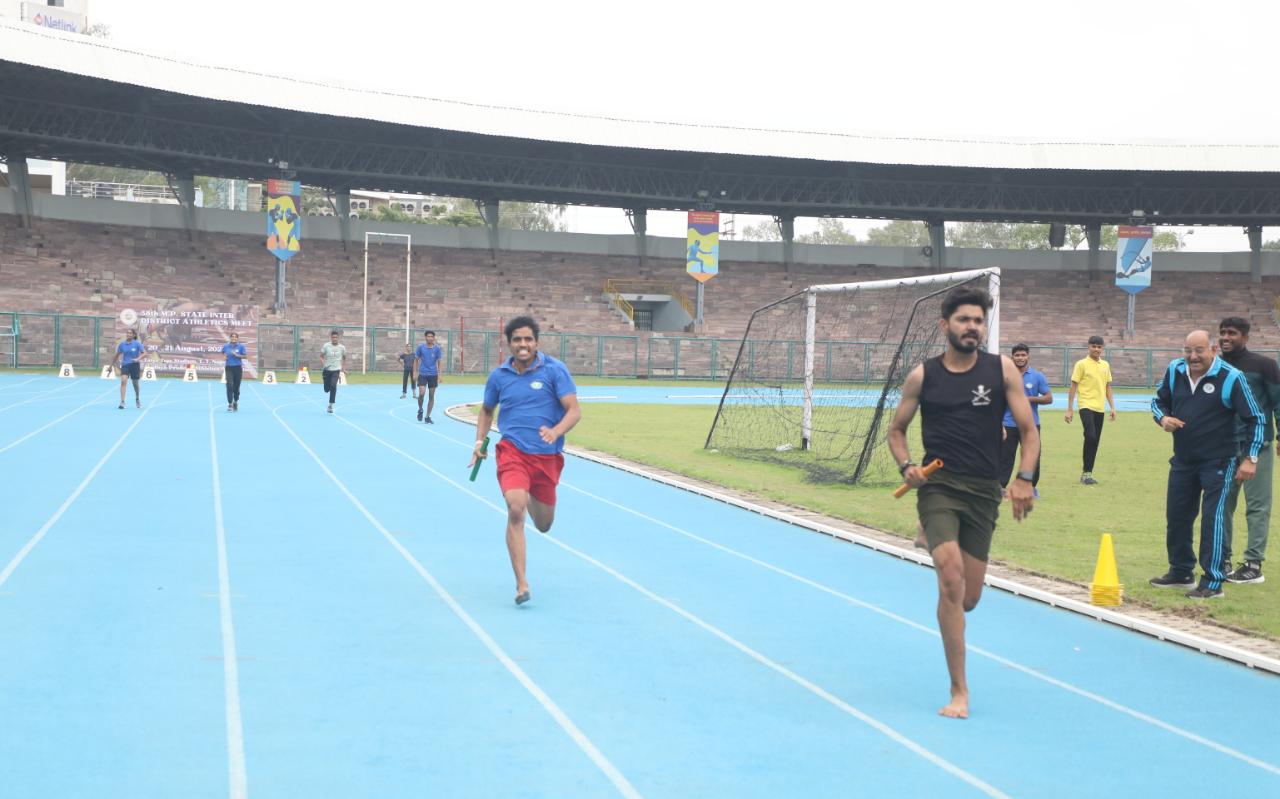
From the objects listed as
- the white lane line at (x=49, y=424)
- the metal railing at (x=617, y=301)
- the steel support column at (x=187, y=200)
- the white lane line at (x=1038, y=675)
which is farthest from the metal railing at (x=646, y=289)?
the white lane line at (x=1038, y=675)

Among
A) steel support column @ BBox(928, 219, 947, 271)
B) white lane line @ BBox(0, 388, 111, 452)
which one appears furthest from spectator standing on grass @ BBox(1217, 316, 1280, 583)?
steel support column @ BBox(928, 219, 947, 271)

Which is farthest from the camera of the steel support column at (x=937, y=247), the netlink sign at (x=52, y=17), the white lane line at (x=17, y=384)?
the netlink sign at (x=52, y=17)

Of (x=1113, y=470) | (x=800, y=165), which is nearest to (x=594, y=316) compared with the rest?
(x=800, y=165)

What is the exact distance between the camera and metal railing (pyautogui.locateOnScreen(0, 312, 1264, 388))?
4378 centimetres

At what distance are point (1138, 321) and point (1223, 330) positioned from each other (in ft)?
175

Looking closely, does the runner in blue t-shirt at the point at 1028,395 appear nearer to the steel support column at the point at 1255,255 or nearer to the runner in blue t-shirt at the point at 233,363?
the runner in blue t-shirt at the point at 233,363

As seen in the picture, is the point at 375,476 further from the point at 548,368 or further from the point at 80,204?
the point at 80,204

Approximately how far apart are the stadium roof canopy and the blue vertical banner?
2.88 m

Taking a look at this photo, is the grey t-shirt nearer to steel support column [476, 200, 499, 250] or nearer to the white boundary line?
the white boundary line

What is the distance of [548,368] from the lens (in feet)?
28.8

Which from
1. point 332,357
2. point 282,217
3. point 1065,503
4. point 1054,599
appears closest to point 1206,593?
point 1054,599

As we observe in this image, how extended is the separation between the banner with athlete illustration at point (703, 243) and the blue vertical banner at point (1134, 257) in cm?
1750

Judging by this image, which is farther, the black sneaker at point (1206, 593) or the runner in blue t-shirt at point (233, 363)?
the runner in blue t-shirt at point (233, 363)

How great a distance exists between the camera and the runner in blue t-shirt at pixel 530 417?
8523 millimetres
